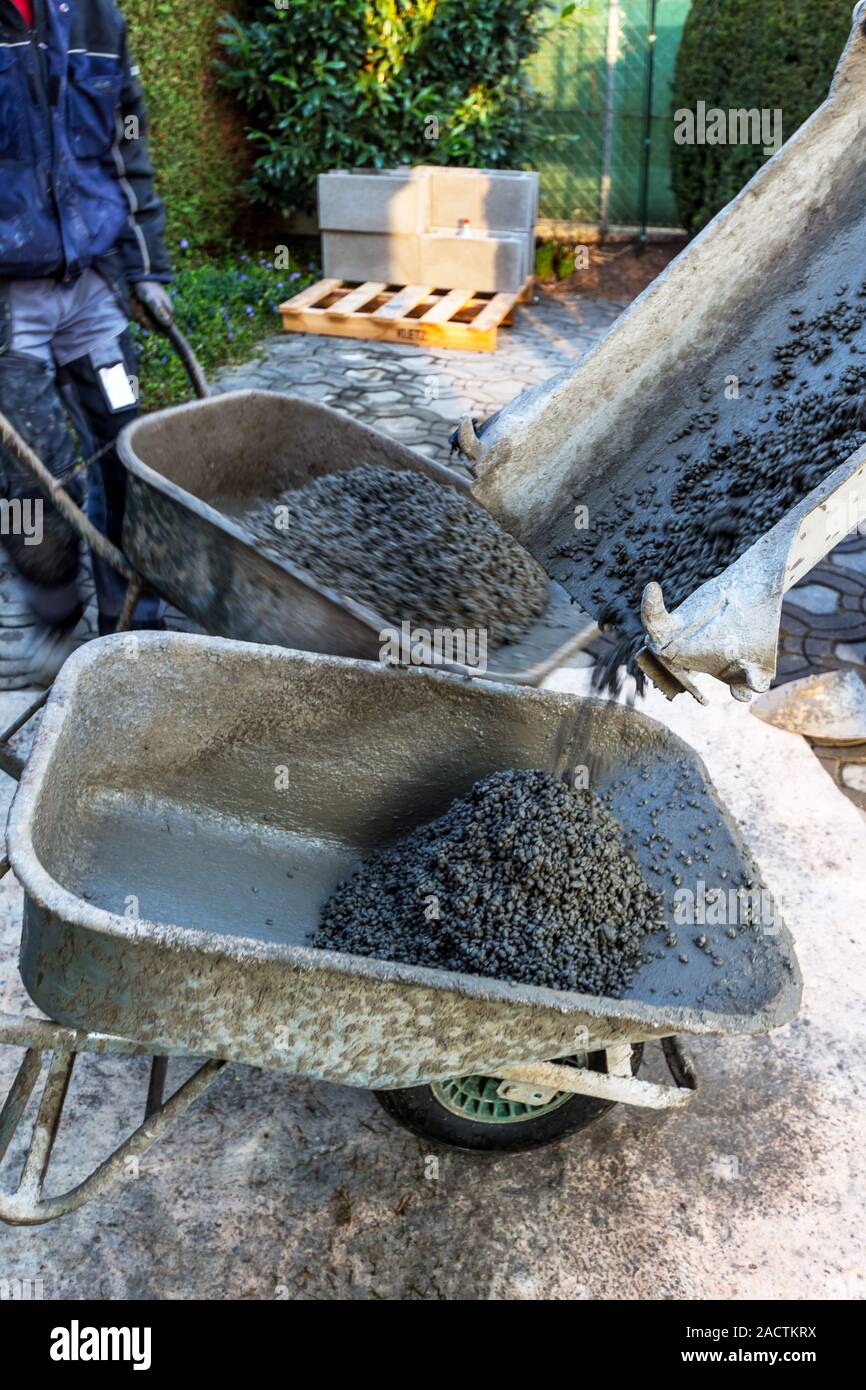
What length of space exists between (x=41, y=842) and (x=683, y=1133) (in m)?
1.58

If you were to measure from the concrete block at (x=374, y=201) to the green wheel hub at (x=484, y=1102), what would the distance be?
6.38 m

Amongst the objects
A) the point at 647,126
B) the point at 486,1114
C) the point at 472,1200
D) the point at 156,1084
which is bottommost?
the point at 472,1200

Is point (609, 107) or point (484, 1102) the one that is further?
point (609, 107)

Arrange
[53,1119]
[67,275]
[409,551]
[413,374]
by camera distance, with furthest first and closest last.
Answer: [413,374]
[67,275]
[409,551]
[53,1119]

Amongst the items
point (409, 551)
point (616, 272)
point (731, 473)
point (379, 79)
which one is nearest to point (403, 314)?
point (379, 79)

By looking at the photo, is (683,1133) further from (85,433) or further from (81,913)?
(85,433)

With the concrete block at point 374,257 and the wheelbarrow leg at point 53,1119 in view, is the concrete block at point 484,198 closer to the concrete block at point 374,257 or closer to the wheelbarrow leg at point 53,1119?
the concrete block at point 374,257

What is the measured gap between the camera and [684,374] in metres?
2.92

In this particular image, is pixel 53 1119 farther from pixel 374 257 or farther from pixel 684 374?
pixel 374 257

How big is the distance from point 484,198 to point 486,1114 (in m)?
6.55

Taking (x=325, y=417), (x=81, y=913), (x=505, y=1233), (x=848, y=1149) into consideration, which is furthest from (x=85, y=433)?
(x=848, y=1149)

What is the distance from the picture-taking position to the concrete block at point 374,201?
7445 mm

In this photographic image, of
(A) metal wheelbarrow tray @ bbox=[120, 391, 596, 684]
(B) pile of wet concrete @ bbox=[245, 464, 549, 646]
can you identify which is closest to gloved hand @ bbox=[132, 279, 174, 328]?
(A) metal wheelbarrow tray @ bbox=[120, 391, 596, 684]

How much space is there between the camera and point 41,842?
83.7 inches
